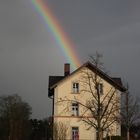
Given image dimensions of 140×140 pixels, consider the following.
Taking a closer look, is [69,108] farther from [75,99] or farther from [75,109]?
[75,99]

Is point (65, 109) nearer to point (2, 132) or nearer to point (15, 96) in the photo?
point (2, 132)

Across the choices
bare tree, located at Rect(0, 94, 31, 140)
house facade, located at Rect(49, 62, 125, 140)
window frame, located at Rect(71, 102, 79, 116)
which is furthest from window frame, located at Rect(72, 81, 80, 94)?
bare tree, located at Rect(0, 94, 31, 140)

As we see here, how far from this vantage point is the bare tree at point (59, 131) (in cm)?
4985

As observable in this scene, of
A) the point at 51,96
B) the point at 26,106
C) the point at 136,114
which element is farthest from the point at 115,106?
the point at 26,106

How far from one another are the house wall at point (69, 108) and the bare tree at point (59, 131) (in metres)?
2.31

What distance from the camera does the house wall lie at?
5694 centimetres

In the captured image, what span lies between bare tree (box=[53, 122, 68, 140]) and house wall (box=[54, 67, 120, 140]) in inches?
91.1

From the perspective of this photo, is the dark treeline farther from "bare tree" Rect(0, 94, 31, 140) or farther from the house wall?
the house wall

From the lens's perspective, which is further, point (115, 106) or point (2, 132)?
point (2, 132)

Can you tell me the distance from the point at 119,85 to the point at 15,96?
37798 mm

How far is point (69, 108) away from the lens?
57.4 meters

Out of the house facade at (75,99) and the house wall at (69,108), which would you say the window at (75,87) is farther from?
the house wall at (69,108)

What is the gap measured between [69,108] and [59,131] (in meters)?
6.44

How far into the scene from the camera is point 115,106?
153 ft
